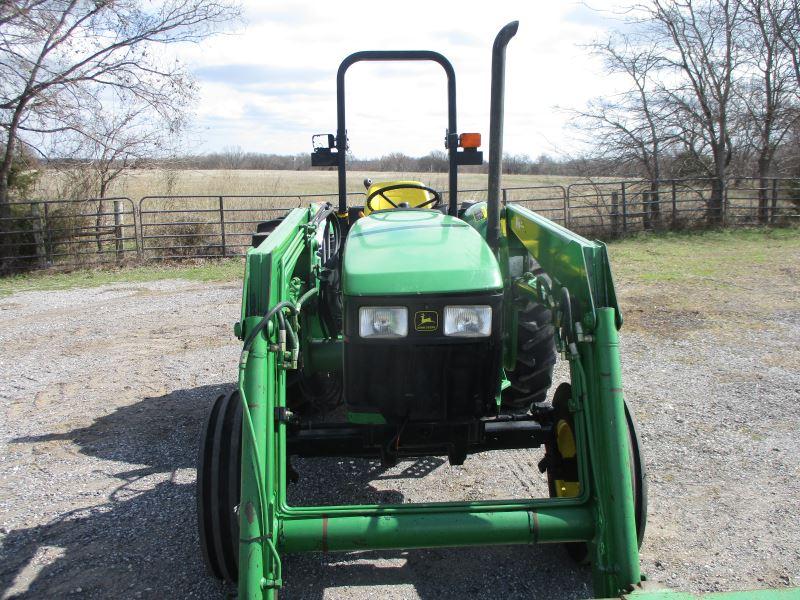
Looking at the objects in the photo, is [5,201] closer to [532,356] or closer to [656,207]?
[532,356]

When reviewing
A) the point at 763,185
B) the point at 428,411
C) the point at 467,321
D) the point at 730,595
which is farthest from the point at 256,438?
the point at 763,185

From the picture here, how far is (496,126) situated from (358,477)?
2123 mm

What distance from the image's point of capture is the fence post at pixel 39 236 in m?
12.6

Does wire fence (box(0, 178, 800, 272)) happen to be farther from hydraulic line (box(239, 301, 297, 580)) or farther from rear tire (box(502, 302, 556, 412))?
hydraulic line (box(239, 301, 297, 580))

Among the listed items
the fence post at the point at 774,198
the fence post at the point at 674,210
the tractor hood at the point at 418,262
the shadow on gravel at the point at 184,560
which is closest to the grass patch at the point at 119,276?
the shadow on gravel at the point at 184,560

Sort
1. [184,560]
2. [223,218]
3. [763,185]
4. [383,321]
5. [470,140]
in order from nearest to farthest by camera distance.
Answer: [383,321] → [184,560] → [470,140] → [223,218] → [763,185]

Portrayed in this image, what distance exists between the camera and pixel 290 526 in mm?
2469

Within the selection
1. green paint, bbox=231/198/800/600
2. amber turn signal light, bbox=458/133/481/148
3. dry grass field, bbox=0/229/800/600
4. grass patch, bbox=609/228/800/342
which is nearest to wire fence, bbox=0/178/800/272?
grass patch, bbox=609/228/800/342

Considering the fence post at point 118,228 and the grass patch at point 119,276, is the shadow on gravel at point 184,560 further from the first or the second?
the fence post at point 118,228

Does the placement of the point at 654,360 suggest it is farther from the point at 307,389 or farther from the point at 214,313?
the point at 214,313

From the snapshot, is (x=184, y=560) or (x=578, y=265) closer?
(x=578, y=265)

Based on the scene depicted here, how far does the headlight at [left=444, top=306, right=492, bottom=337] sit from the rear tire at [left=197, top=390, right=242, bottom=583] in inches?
38.8

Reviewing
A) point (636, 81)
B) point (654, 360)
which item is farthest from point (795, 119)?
point (654, 360)

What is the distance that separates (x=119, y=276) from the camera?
11.8 metres
